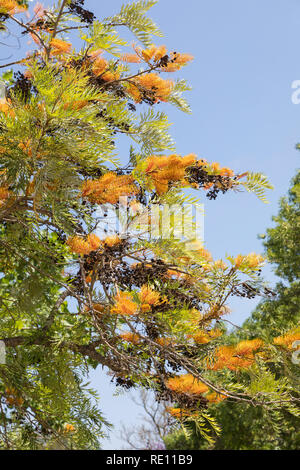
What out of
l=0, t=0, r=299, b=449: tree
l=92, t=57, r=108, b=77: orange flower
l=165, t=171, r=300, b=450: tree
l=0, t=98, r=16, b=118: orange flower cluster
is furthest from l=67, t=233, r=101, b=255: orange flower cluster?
l=165, t=171, r=300, b=450: tree

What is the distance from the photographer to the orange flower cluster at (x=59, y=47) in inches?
129

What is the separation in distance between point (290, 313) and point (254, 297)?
6800 mm

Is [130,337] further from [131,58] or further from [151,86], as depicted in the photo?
[131,58]

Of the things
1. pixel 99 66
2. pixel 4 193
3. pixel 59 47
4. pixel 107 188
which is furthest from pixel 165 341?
pixel 59 47

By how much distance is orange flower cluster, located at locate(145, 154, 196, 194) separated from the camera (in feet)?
9.30

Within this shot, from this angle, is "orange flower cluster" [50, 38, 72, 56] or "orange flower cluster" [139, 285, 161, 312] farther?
"orange flower cluster" [50, 38, 72, 56]

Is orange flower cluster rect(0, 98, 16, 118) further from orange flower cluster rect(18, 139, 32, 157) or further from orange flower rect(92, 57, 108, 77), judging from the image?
orange flower rect(92, 57, 108, 77)

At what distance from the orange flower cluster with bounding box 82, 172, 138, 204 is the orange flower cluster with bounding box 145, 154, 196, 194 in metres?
0.15

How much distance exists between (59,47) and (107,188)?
1.26 metres

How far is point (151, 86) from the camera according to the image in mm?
3348

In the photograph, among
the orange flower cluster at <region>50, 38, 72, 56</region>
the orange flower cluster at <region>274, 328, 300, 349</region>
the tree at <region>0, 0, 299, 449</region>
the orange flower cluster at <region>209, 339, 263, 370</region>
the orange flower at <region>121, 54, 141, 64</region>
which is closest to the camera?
the tree at <region>0, 0, 299, 449</region>

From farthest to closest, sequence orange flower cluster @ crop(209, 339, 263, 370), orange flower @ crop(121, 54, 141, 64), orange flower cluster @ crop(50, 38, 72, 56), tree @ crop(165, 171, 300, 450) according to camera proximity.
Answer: tree @ crop(165, 171, 300, 450), orange flower @ crop(121, 54, 141, 64), orange flower cluster @ crop(50, 38, 72, 56), orange flower cluster @ crop(209, 339, 263, 370)

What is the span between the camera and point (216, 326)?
3158 mm
